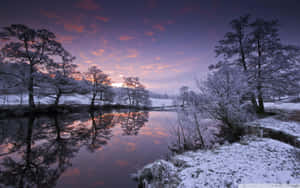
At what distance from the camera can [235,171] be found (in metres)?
2.76

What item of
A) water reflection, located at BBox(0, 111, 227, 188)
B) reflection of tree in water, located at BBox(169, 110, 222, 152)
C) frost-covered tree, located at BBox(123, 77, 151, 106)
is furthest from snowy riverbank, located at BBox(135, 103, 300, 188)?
frost-covered tree, located at BBox(123, 77, 151, 106)

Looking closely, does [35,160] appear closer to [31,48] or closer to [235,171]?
[235,171]

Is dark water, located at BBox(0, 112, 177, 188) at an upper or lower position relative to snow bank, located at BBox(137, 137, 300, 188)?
lower

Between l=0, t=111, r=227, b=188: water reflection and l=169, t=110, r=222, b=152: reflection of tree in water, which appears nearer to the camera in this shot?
l=0, t=111, r=227, b=188: water reflection

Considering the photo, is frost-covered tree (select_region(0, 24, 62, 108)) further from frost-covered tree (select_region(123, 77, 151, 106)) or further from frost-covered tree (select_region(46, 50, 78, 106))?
frost-covered tree (select_region(123, 77, 151, 106))

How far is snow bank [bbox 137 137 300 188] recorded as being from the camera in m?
2.44

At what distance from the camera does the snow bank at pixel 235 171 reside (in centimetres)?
244

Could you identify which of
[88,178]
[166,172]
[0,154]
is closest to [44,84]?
[0,154]

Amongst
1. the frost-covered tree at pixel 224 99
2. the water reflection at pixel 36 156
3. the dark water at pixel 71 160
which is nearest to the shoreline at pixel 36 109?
the water reflection at pixel 36 156

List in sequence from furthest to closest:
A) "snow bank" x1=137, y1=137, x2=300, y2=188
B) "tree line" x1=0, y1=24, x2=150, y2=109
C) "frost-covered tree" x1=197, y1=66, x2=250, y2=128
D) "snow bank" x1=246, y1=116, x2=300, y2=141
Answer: "tree line" x1=0, y1=24, x2=150, y2=109
"frost-covered tree" x1=197, y1=66, x2=250, y2=128
"snow bank" x1=246, y1=116, x2=300, y2=141
"snow bank" x1=137, y1=137, x2=300, y2=188

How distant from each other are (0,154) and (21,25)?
17159mm

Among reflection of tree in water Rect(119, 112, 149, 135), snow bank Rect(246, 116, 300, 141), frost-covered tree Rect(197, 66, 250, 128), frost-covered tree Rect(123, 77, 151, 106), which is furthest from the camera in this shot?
frost-covered tree Rect(123, 77, 151, 106)

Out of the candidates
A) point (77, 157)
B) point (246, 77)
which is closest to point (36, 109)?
point (77, 157)

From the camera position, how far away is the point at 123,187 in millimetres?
3486
